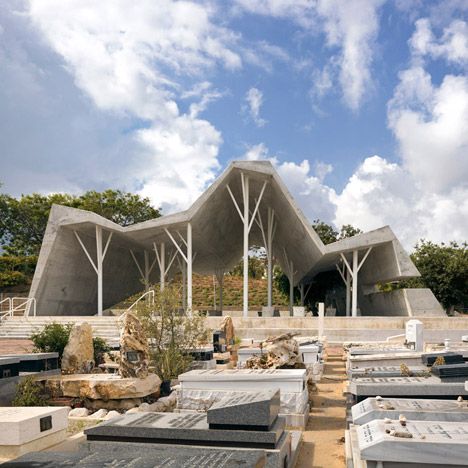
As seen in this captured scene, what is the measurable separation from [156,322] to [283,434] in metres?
6.39

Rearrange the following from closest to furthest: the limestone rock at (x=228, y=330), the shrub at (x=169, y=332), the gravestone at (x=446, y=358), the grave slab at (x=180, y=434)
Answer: the grave slab at (x=180, y=434) < the gravestone at (x=446, y=358) < the shrub at (x=169, y=332) < the limestone rock at (x=228, y=330)

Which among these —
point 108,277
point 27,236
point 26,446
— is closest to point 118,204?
point 27,236

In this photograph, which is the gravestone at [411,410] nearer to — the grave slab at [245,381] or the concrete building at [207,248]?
the grave slab at [245,381]

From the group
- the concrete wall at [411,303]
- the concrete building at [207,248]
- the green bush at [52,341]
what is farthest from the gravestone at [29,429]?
the concrete wall at [411,303]

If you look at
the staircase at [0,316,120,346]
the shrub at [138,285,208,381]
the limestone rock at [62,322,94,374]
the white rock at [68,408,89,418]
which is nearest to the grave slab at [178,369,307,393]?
the white rock at [68,408,89,418]

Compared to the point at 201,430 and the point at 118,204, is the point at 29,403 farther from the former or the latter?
the point at 118,204

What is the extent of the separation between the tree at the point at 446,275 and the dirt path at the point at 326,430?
3292 cm

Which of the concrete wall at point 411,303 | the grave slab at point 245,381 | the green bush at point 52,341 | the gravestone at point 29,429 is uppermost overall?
the concrete wall at point 411,303

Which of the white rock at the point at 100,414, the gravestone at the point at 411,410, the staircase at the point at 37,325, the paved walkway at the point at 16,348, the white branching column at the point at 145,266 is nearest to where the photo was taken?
the gravestone at the point at 411,410

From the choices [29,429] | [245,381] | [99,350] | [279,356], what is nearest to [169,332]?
[279,356]

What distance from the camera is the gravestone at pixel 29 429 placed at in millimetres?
5707

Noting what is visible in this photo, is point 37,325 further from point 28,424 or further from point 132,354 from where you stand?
point 28,424

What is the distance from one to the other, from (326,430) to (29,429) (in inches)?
162

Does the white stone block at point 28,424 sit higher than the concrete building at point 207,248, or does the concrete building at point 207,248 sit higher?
the concrete building at point 207,248
